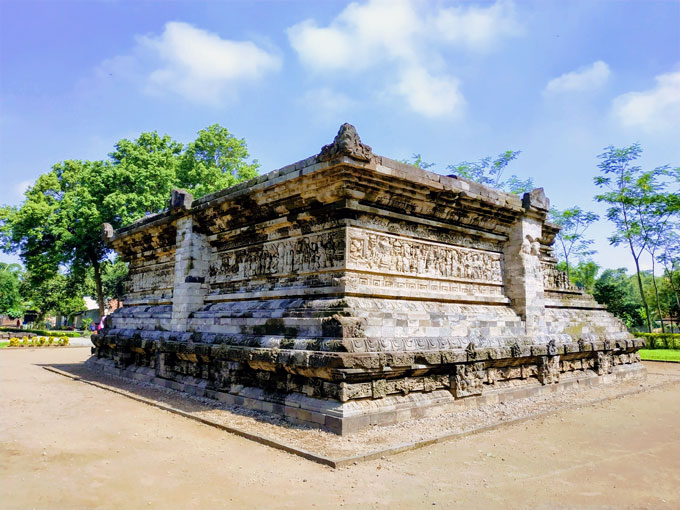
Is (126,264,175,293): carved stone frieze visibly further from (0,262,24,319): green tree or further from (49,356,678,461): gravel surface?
(0,262,24,319): green tree

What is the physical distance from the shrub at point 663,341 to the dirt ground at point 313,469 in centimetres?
1928

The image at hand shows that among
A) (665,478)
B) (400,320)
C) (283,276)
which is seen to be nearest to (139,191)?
(283,276)

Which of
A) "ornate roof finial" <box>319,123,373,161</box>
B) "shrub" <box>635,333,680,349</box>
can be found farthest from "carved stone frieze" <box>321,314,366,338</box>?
"shrub" <box>635,333,680,349</box>

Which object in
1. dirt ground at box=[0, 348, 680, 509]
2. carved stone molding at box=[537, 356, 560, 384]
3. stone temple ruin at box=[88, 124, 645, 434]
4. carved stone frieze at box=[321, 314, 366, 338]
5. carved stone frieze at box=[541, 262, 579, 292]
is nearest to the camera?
dirt ground at box=[0, 348, 680, 509]

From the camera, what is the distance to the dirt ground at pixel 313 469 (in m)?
3.67

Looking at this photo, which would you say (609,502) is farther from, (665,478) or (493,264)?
(493,264)

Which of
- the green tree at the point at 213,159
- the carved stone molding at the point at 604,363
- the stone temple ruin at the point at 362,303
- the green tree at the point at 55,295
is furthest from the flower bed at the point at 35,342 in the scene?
the carved stone molding at the point at 604,363

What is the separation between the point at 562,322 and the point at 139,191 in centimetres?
2168

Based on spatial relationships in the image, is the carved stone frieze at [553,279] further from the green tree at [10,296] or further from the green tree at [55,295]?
the green tree at [10,296]

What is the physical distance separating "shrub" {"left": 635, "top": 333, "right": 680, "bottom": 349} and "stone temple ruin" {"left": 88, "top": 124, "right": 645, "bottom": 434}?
49.0ft

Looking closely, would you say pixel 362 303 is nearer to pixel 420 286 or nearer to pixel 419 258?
pixel 420 286

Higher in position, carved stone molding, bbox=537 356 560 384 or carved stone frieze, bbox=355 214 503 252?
carved stone frieze, bbox=355 214 503 252

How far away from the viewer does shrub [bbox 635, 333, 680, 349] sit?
22156 mm

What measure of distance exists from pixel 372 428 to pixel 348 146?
3.61 m
